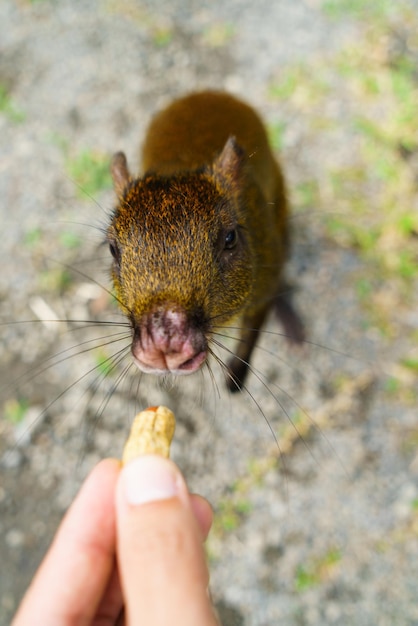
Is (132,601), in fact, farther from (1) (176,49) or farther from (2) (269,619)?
(1) (176,49)

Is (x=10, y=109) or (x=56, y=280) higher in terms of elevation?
(x=10, y=109)

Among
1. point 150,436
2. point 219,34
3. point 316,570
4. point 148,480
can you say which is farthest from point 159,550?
point 219,34

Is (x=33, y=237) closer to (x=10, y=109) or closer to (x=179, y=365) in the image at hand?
(x=10, y=109)

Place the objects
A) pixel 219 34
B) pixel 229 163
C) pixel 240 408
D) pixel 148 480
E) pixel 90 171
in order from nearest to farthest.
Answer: pixel 148 480, pixel 229 163, pixel 240 408, pixel 90 171, pixel 219 34

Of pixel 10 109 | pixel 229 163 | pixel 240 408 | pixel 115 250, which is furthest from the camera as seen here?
pixel 10 109

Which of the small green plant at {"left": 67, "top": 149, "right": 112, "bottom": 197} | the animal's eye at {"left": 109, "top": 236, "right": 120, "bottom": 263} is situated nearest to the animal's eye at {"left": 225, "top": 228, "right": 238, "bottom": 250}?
the animal's eye at {"left": 109, "top": 236, "right": 120, "bottom": 263}

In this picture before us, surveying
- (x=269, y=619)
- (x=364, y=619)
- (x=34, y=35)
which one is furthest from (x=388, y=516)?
(x=34, y=35)

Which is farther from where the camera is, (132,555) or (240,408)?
(240,408)
